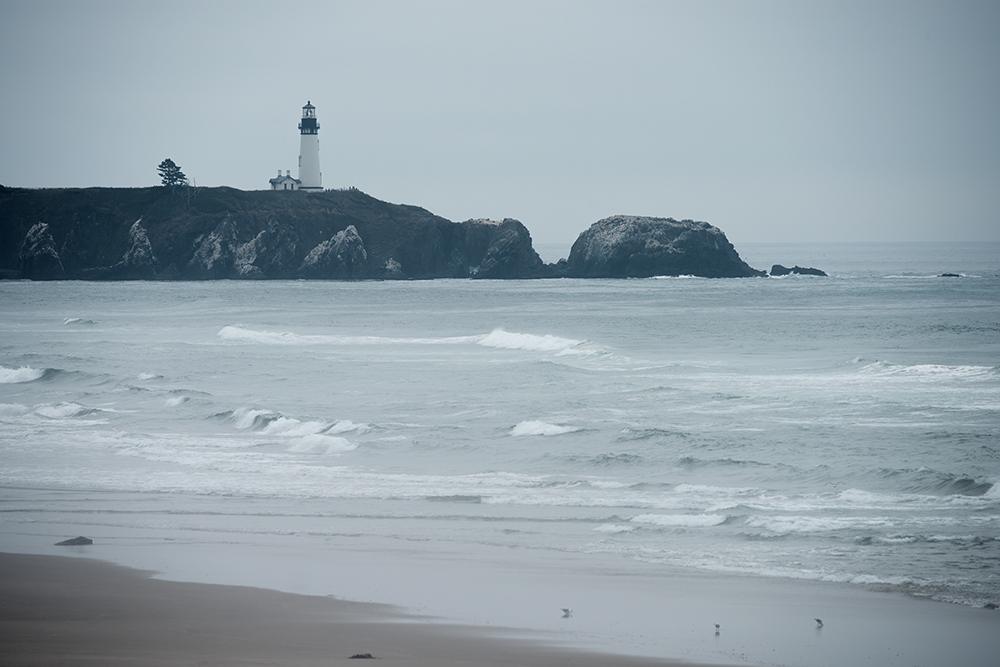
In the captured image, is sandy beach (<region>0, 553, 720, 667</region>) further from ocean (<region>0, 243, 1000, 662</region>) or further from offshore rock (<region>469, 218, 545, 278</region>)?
offshore rock (<region>469, 218, 545, 278</region>)

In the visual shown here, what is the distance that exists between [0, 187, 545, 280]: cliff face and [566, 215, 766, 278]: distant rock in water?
32.1 ft

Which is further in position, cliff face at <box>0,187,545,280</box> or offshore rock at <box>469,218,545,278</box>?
offshore rock at <box>469,218,545,278</box>

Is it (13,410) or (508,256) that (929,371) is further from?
(508,256)

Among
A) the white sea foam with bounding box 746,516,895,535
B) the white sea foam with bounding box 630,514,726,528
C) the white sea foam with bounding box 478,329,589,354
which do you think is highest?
the white sea foam with bounding box 478,329,589,354

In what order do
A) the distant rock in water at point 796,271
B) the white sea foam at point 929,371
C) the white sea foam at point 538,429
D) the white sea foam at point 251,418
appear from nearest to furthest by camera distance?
the white sea foam at point 538,429, the white sea foam at point 251,418, the white sea foam at point 929,371, the distant rock in water at point 796,271

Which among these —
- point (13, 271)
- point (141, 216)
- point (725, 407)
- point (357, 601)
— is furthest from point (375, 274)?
point (357, 601)

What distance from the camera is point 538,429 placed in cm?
2088

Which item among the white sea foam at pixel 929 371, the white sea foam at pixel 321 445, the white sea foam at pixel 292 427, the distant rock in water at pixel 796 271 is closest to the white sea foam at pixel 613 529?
the white sea foam at pixel 321 445

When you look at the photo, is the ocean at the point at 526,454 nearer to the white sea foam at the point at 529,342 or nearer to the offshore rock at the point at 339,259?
the white sea foam at the point at 529,342

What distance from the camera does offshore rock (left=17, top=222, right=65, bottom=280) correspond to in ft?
369

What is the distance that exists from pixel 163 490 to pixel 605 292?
72.8m

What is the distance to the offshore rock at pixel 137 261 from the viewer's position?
113 m

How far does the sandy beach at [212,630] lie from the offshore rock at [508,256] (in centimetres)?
10458

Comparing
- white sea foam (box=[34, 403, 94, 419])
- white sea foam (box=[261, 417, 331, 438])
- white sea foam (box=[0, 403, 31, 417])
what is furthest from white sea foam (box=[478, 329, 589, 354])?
white sea foam (box=[0, 403, 31, 417])
